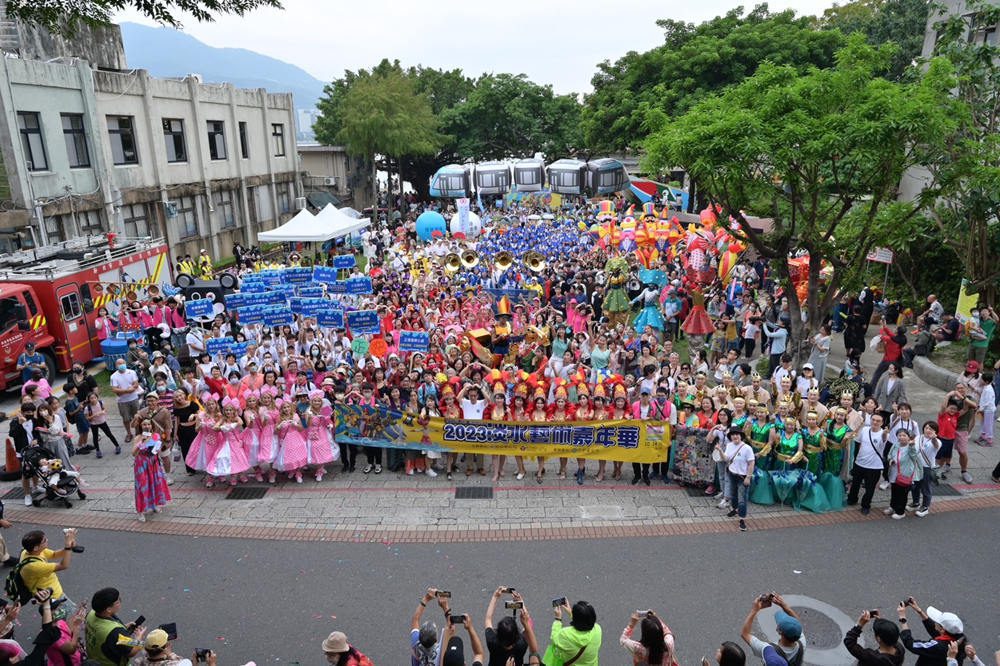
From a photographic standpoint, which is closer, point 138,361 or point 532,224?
point 138,361

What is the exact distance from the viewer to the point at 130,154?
26.2 metres

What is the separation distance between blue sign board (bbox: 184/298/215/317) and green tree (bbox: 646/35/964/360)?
10.0 metres

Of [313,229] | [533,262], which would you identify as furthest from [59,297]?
[533,262]

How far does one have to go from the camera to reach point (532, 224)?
29.5m

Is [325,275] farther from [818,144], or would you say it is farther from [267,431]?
[818,144]

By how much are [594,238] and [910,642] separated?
21.5 metres

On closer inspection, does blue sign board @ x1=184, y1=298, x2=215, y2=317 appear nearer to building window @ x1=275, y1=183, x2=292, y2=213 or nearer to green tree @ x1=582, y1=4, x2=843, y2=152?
green tree @ x1=582, y1=4, x2=843, y2=152

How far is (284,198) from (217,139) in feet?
20.9

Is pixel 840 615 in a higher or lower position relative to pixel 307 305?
lower

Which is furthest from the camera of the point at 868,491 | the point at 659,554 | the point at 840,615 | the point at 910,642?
the point at 868,491

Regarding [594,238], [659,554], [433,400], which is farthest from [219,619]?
[594,238]

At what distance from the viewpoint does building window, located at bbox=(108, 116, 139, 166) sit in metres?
25.3

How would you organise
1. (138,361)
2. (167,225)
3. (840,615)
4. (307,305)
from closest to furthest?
(840,615), (138,361), (307,305), (167,225)

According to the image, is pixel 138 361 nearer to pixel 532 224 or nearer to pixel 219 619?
pixel 219 619
